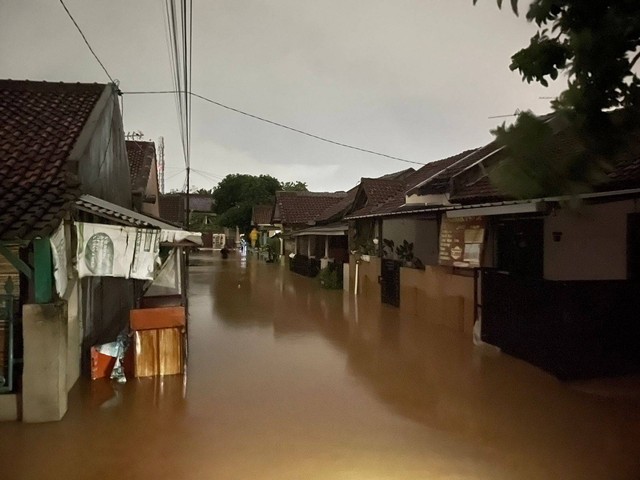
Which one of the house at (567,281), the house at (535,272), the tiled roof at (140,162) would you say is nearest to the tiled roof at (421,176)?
the house at (535,272)

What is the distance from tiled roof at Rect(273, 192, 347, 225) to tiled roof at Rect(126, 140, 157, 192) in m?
11.6

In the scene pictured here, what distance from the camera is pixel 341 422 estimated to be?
18.5ft

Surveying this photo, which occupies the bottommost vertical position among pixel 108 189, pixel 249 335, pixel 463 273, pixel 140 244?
pixel 249 335

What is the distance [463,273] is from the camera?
10.7m

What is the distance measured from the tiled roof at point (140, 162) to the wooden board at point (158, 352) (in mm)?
9922

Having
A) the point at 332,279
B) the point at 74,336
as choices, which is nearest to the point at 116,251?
the point at 74,336

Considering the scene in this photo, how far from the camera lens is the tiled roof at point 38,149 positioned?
5.64 metres

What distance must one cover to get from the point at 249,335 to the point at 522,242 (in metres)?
6.42

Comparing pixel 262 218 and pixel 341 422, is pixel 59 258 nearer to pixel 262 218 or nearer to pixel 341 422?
pixel 341 422

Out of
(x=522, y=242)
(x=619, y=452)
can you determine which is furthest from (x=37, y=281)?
(x=522, y=242)

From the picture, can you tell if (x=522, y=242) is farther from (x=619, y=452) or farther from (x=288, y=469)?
(x=288, y=469)

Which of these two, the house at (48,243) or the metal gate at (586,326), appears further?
the metal gate at (586,326)

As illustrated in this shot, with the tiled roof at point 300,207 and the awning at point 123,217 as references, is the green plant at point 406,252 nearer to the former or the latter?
the awning at point 123,217

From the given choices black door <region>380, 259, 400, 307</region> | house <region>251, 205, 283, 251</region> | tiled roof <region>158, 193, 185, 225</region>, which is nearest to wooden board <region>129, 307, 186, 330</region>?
black door <region>380, 259, 400, 307</region>
